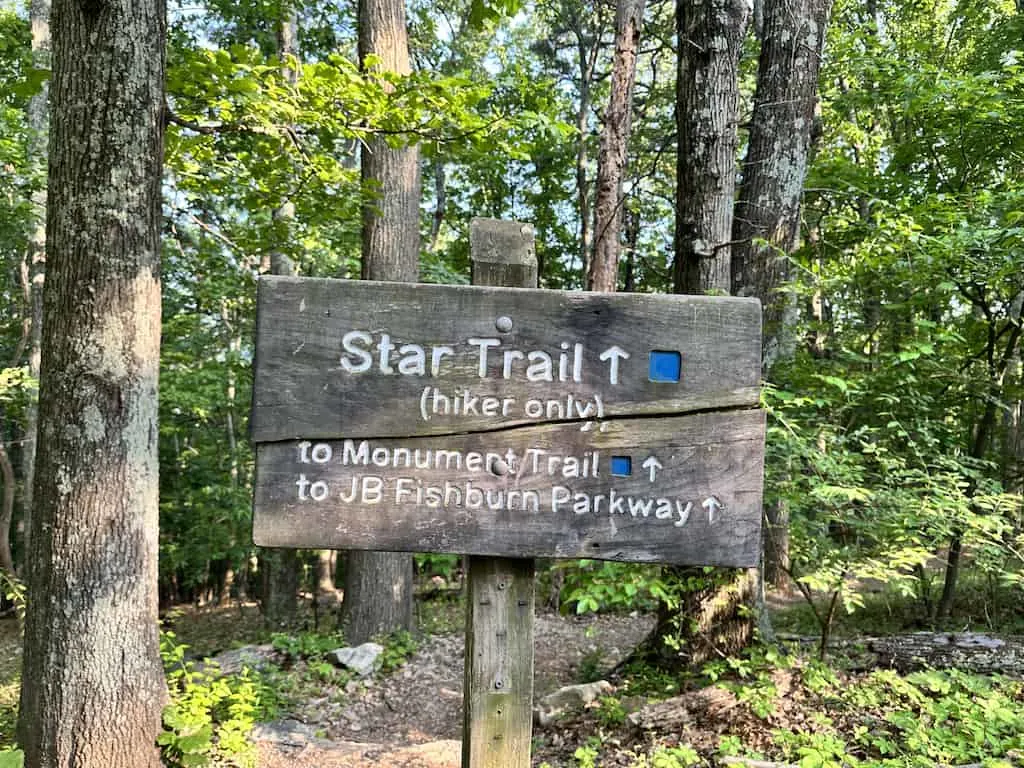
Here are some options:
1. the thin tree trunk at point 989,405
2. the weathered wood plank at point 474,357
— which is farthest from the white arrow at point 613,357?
the thin tree trunk at point 989,405

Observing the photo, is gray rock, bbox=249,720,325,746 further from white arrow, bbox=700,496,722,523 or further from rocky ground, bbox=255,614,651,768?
white arrow, bbox=700,496,722,523

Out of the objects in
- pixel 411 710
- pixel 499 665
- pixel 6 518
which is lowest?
pixel 411 710

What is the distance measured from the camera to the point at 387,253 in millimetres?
7453

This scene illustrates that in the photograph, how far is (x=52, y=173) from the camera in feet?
11.0

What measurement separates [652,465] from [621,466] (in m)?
0.07

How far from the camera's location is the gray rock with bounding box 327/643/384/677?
22.2 feet

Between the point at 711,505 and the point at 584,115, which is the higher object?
the point at 584,115

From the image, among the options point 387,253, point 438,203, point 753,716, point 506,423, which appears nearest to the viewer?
point 506,423

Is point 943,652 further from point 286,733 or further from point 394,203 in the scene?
point 394,203

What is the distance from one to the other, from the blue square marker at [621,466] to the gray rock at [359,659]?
6.16m

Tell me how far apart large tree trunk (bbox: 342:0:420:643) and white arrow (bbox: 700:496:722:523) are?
20.1ft

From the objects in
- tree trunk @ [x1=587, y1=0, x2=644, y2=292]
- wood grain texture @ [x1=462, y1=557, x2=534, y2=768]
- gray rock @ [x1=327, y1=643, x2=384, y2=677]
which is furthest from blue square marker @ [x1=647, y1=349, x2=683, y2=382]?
gray rock @ [x1=327, y1=643, x2=384, y2=677]

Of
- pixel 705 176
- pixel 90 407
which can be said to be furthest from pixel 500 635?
pixel 705 176

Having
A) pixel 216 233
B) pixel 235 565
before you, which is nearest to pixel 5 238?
pixel 216 233
